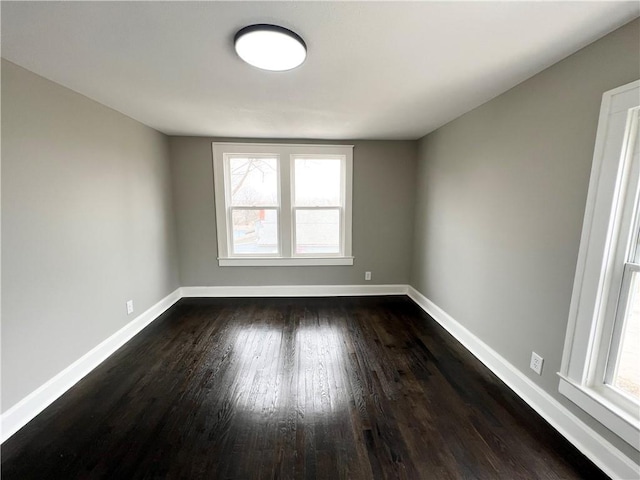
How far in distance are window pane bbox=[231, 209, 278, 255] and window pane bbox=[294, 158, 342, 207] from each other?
1.58 ft

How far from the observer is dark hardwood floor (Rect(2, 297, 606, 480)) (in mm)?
1420

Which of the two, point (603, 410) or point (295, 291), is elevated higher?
point (603, 410)

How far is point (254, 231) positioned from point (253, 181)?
2.32 ft

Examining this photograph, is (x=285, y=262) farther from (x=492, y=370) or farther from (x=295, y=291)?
(x=492, y=370)

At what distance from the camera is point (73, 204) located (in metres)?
2.08

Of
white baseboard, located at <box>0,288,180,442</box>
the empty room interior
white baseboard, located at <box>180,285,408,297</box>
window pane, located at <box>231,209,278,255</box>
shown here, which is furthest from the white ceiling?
white baseboard, located at <box>180,285,408,297</box>

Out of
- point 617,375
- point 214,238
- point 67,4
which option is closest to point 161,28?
point 67,4

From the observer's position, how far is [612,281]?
1.44 m

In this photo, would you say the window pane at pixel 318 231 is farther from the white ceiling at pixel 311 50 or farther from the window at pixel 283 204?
the white ceiling at pixel 311 50

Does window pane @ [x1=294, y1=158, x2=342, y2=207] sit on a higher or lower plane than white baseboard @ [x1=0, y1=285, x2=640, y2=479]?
higher

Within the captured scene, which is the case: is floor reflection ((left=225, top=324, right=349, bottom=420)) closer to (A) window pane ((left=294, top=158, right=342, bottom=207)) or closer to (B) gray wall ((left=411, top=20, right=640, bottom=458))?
(B) gray wall ((left=411, top=20, right=640, bottom=458))

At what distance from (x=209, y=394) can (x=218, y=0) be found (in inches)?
91.7

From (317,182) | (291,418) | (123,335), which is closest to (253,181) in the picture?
(317,182)

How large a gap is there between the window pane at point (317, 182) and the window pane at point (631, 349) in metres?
2.95
